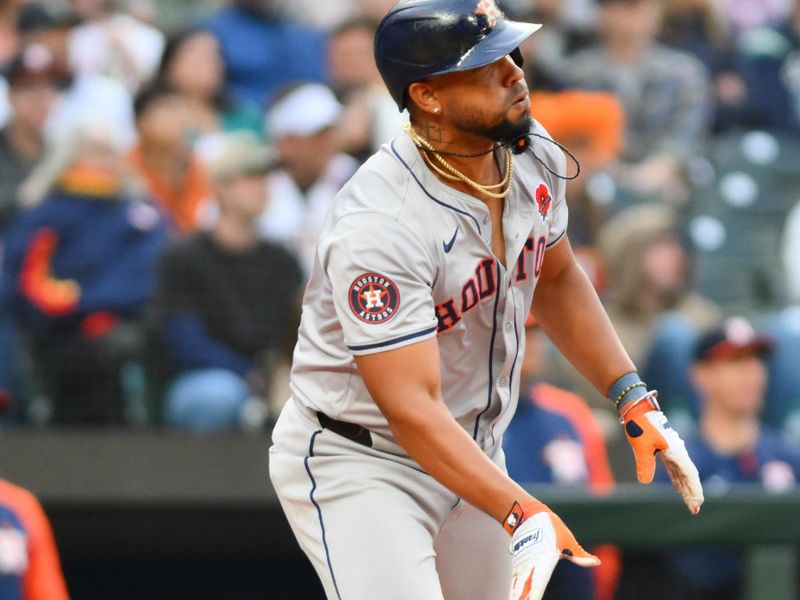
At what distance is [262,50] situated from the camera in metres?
7.98

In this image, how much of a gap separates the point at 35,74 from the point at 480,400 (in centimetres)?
444

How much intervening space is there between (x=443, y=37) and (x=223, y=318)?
3.03 meters

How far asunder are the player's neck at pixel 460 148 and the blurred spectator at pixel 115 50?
4.78m

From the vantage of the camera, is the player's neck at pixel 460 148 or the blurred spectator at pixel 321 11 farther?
the blurred spectator at pixel 321 11

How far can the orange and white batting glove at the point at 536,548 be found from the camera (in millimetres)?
2666

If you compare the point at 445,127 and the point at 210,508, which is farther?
the point at 210,508

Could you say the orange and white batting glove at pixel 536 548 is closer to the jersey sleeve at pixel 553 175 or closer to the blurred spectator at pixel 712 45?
the jersey sleeve at pixel 553 175

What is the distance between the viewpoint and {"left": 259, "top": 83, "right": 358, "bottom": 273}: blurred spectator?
6688mm

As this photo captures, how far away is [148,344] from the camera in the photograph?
5668 mm

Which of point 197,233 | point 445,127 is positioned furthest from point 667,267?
point 445,127

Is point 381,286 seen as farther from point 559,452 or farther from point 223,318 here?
point 223,318

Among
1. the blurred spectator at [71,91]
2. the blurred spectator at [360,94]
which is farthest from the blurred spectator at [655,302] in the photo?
the blurred spectator at [71,91]

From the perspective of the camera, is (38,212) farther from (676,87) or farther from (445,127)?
(676,87)

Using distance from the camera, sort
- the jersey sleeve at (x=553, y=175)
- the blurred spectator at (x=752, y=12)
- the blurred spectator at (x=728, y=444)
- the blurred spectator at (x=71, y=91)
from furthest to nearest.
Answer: the blurred spectator at (x=752, y=12) → the blurred spectator at (x=71, y=91) → the blurred spectator at (x=728, y=444) → the jersey sleeve at (x=553, y=175)
